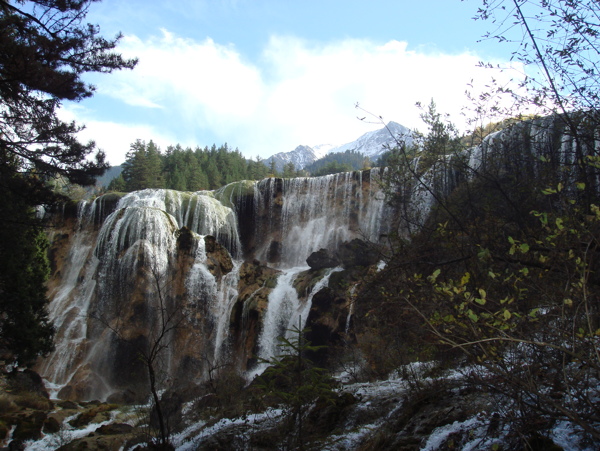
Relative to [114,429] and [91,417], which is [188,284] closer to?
[91,417]

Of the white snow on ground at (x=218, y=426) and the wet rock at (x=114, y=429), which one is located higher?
the white snow on ground at (x=218, y=426)

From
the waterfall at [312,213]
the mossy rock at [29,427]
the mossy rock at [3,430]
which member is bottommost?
the mossy rock at [29,427]

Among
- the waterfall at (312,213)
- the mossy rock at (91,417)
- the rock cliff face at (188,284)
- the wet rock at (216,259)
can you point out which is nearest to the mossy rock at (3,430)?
the mossy rock at (91,417)

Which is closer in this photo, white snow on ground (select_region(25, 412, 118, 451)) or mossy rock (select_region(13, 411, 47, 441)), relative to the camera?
white snow on ground (select_region(25, 412, 118, 451))

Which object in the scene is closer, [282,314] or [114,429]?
[114,429]

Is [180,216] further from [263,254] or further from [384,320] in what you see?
[384,320]

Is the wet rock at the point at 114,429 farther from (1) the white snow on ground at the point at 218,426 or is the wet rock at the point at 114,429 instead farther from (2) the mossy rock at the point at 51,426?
(1) the white snow on ground at the point at 218,426

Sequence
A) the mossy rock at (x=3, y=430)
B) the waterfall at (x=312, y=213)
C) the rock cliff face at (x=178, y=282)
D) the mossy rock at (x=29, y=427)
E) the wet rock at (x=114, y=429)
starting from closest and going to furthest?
the mossy rock at (x=3, y=430)
the mossy rock at (x=29, y=427)
the wet rock at (x=114, y=429)
the rock cliff face at (x=178, y=282)
the waterfall at (x=312, y=213)

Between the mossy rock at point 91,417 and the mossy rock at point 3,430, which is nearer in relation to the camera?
the mossy rock at point 3,430

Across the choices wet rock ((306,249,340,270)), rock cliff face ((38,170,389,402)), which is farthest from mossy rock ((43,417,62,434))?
wet rock ((306,249,340,270))

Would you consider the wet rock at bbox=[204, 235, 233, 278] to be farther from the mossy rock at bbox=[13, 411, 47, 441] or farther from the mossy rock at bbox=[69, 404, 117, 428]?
the mossy rock at bbox=[13, 411, 47, 441]

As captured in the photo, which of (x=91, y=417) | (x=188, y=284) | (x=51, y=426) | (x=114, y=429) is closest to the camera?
(x=114, y=429)

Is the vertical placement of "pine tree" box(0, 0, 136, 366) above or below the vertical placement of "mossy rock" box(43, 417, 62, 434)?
above

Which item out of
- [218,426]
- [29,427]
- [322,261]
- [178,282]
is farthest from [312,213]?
[218,426]
